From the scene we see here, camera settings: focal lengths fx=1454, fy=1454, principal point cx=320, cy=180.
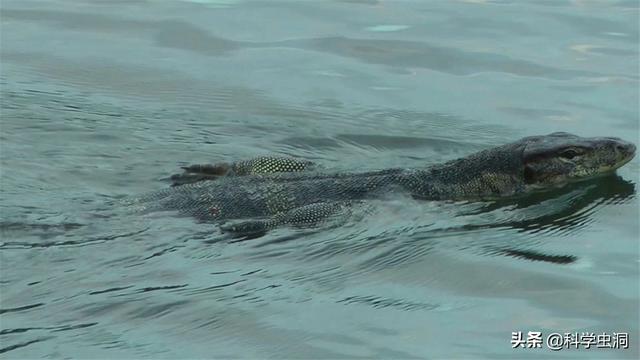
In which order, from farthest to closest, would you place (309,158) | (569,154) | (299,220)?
(309,158) → (569,154) → (299,220)

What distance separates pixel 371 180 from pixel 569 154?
1.83 meters

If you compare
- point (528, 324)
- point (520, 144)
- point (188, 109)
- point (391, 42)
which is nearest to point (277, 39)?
point (391, 42)

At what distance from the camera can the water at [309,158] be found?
9.98 meters

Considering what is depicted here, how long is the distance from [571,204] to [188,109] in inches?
176

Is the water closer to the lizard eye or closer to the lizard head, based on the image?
the lizard head

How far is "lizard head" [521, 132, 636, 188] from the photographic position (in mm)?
12938

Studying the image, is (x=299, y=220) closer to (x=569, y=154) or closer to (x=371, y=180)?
(x=371, y=180)

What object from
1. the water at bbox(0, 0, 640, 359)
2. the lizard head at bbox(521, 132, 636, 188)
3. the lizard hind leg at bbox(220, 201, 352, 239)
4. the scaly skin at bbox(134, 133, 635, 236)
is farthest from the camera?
the lizard head at bbox(521, 132, 636, 188)

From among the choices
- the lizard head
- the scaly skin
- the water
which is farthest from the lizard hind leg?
the lizard head

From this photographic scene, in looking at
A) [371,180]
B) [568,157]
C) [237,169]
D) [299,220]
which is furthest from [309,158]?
[568,157]

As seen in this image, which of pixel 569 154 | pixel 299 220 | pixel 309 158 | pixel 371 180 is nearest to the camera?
pixel 299 220

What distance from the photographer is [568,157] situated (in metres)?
13.0

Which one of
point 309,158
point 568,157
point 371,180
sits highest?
point 568,157

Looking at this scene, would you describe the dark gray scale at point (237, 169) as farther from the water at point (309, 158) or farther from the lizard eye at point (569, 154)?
the lizard eye at point (569, 154)
